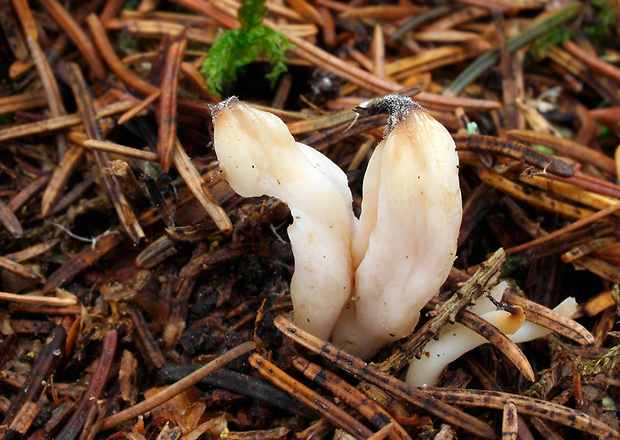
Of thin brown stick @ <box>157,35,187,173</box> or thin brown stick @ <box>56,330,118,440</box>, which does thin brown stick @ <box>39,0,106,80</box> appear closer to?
thin brown stick @ <box>157,35,187,173</box>

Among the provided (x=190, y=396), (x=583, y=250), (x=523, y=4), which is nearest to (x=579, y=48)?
(x=523, y=4)

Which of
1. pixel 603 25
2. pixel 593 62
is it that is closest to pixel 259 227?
pixel 593 62

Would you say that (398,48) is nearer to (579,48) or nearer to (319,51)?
(319,51)

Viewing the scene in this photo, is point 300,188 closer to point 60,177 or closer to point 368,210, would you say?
point 368,210

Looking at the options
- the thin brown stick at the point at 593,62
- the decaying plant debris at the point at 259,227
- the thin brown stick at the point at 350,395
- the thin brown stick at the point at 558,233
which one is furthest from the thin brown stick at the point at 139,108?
the thin brown stick at the point at 593,62

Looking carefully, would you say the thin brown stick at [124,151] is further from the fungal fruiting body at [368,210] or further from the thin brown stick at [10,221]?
the fungal fruiting body at [368,210]

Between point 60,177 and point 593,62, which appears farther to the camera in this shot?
point 593,62
